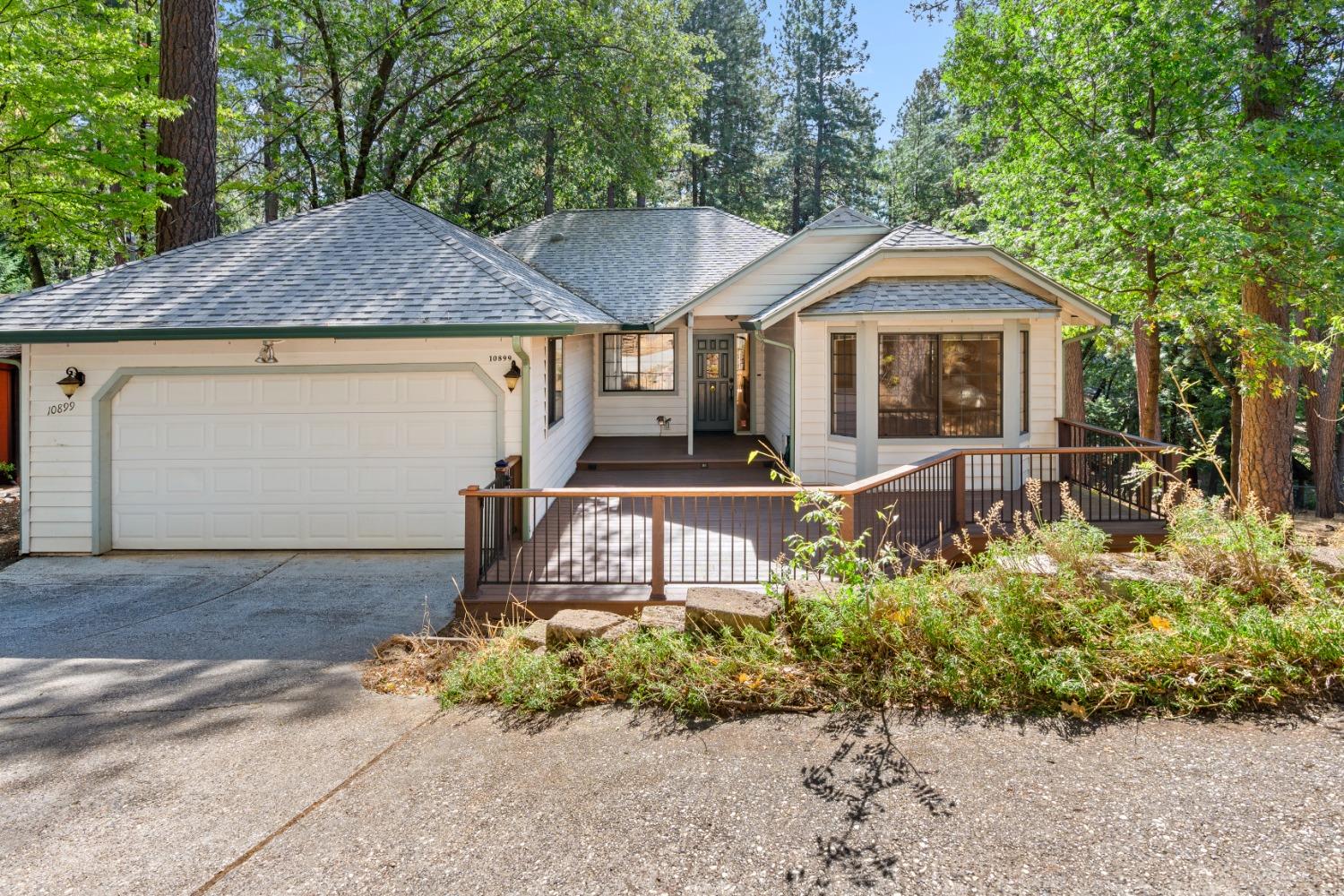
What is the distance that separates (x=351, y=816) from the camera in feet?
11.2

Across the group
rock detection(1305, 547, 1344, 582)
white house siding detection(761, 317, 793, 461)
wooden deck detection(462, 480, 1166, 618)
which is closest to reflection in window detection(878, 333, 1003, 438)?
wooden deck detection(462, 480, 1166, 618)

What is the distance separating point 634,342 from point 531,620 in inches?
416

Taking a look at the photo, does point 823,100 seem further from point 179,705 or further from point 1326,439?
point 179,705

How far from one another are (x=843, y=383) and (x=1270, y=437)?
22.7 feet

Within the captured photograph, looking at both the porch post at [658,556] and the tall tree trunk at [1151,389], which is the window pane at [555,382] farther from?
the tall tree trunk at [1151,389]

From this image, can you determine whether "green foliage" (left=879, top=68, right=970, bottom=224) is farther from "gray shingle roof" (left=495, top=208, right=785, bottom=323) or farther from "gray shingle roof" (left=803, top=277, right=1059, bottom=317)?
"gray shingle roof" (left=803, top=277, right=1059, bottom=317)

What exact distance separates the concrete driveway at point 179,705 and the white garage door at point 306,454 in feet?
1.77

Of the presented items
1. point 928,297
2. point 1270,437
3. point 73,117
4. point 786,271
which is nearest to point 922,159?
point 786,271

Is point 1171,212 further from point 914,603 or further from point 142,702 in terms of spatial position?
point 142,702

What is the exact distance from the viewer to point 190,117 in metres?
12.4

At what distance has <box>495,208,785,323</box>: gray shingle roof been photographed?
14.9 m

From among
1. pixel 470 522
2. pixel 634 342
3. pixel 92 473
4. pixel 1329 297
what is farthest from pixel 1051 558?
pixel 634 342

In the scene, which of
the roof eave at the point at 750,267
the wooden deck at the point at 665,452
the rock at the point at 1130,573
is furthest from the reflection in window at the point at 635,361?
the rock at the point at 1130,573

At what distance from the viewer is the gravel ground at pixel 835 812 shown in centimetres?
294
